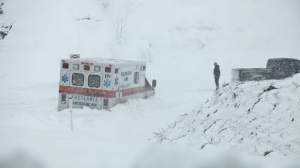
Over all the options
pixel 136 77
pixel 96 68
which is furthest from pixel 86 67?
pixel 136 77

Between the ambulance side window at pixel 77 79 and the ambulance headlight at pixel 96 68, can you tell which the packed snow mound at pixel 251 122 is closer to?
the ambulance headlight at pixel 96 68

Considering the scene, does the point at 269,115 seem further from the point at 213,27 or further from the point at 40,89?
the point at 213,27

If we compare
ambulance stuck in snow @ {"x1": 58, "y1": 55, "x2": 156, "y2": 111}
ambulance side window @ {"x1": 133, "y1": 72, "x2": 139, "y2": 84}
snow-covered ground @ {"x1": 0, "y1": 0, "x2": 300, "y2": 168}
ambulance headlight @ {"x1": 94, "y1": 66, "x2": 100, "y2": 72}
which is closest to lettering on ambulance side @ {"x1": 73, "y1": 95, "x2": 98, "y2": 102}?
ambulance stuck in snow @ {"x1": 58, "y1": 55, "x2": 156, "y2": 111}

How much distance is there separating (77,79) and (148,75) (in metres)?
13.5

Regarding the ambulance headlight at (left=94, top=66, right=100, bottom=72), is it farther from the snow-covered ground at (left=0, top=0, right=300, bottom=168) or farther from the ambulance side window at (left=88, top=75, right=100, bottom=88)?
the snow-covered ground at (left=0, top=0, right=300, bottom=168)

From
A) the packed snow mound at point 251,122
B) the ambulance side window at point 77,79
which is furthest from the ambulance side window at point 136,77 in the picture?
the packed snow mound at point 251,122

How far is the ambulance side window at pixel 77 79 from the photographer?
46.2ft

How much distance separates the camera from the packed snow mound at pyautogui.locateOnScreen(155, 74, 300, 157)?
7.39 meters

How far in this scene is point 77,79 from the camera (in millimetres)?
14102

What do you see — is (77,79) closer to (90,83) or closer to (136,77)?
(90,83)

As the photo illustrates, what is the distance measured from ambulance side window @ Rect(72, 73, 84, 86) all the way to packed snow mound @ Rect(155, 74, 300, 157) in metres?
5.38

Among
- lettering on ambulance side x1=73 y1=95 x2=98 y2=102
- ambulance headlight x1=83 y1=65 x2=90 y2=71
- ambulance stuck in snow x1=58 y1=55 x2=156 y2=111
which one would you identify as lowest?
lettering on ambulance side x1=73 y1=95 x2=98 y2=102

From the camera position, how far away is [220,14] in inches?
1529

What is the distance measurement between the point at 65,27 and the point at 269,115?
24472 mm
